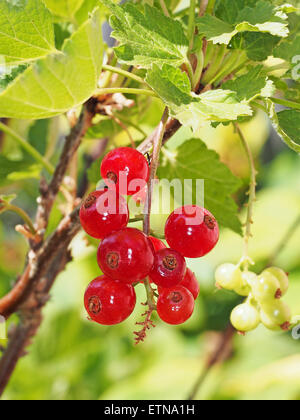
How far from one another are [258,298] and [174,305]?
0.17 meters

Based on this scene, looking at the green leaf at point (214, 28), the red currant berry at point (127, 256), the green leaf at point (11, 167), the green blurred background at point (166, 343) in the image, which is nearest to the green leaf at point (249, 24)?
the green leaf at point (214, 28)

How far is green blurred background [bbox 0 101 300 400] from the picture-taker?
1.40m

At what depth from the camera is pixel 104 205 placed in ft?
1.47

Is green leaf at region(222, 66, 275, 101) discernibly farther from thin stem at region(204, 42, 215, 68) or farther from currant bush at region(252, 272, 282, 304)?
currant bush at region(252, 272, 282, 304)

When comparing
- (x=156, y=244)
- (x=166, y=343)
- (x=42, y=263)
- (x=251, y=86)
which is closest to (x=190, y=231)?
→ (x=156, y=244)

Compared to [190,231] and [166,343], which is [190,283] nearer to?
[190,231]

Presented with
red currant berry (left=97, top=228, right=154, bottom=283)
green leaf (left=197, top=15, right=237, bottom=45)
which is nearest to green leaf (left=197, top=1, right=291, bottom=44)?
green leaf (left=197, top=15, right=237, bottom=45)

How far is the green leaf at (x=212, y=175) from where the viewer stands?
0.68 m

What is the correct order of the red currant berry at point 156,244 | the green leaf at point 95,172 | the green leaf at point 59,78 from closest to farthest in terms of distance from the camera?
the green leaf at point 59,78
the red currant berry at point 156,244
the green leaf at point 95,172

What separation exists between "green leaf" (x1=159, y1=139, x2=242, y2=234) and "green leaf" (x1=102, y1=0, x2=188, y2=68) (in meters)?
0.20

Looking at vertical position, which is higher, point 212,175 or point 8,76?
point 8,76

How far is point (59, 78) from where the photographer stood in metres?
0.40

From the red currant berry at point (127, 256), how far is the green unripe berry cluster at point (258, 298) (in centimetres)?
19

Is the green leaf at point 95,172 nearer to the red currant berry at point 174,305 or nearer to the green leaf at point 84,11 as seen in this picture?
the green leaf at point 84,11
